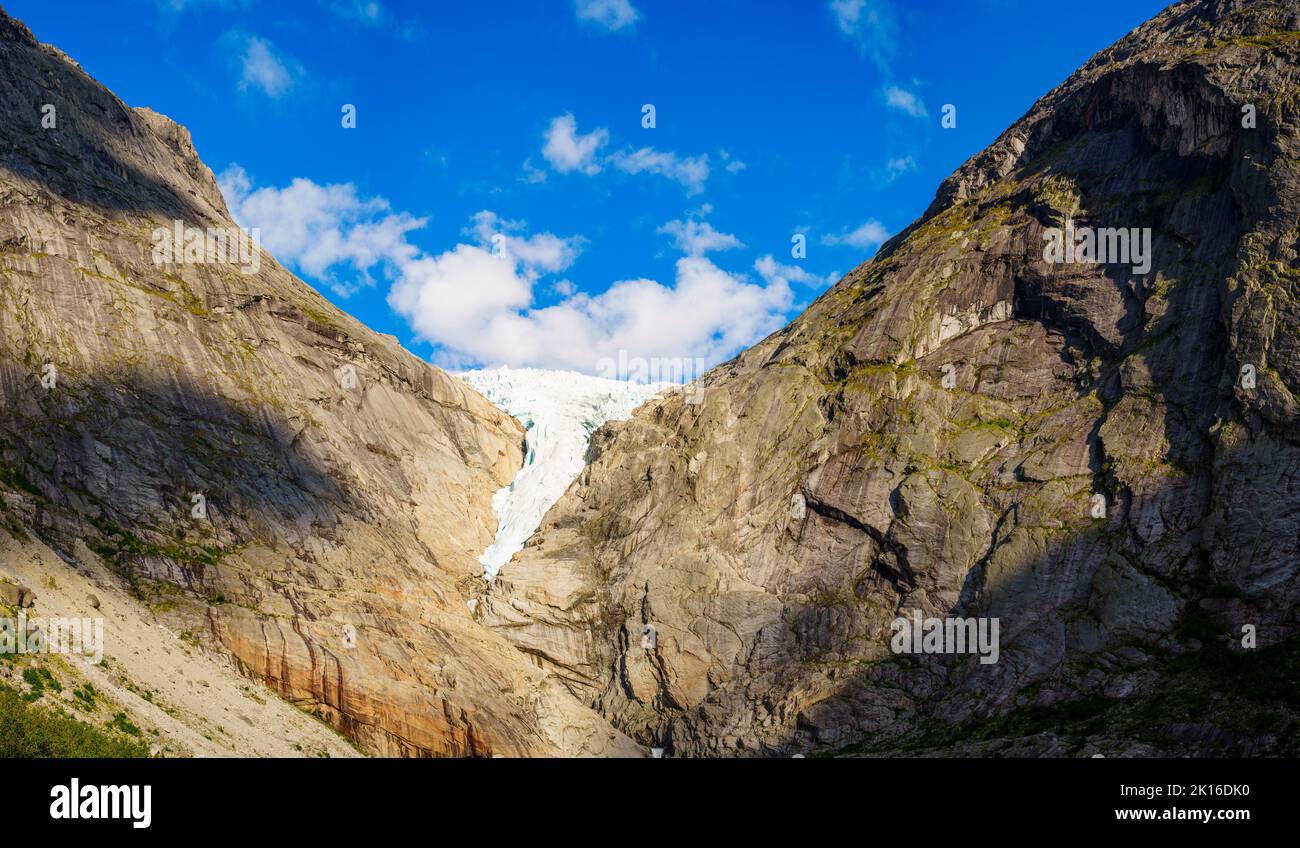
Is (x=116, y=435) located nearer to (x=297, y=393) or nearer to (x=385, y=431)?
(x=297, y=393)

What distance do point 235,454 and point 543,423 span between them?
51183 millimetres

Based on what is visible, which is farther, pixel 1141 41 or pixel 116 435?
pixel 1141 41

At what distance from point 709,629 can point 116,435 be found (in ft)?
170

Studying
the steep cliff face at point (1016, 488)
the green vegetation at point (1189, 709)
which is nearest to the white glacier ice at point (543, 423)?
the steep cliff face at point (1016, 488)

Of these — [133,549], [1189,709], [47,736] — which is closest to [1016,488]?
[1189,709]

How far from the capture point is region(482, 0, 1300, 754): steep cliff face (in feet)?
241

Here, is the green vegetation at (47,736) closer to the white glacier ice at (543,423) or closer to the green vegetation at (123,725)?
the green vegetation at (123,725)

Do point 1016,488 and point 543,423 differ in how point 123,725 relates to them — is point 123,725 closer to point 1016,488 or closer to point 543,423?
point 1016,488

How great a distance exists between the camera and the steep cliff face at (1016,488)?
7350 centimetres

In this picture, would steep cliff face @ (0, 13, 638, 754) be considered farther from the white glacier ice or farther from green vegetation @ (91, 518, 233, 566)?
the white glacier ice

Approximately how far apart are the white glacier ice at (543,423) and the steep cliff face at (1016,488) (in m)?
7.08

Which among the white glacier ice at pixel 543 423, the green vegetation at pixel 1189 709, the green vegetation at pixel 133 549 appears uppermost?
the white glacier ice at pixel 543 423

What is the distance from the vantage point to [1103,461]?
86500mm
